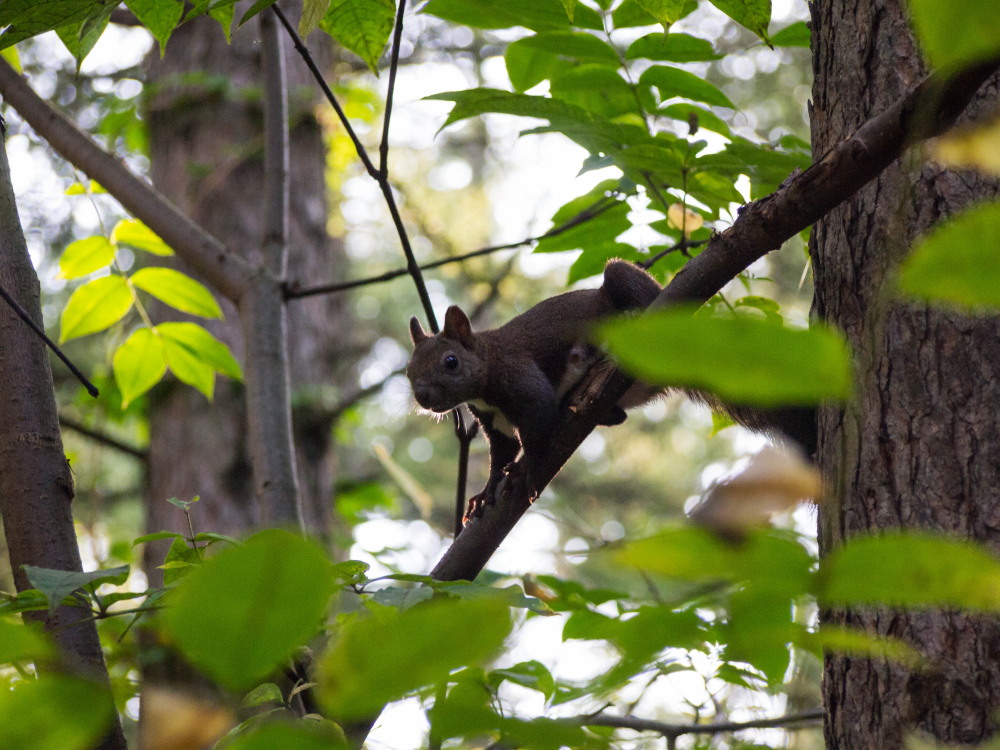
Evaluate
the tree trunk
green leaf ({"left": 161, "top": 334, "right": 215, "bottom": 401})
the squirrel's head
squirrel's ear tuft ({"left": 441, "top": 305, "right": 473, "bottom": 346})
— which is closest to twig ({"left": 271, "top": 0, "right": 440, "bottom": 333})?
green leaf ({"left": 161, "top": 334, "right": 215, "bottom": 401})

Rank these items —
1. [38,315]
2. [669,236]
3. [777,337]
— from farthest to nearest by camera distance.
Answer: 1. [669,236]
2. [38,315]
3. [777,337]

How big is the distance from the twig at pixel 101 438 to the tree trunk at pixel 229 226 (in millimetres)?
134

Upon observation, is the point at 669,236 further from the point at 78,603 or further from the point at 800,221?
the point at 78,603

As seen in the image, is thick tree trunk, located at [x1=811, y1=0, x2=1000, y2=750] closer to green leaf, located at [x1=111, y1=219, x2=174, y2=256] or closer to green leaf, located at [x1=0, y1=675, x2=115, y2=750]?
green leaf, located at [x1=0, y1=675, x2=115, y2=750]

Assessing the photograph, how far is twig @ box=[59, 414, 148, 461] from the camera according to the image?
3.98m

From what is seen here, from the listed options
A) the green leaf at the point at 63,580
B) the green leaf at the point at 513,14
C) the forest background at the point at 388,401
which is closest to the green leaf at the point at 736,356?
the forest background at the point at 388,401

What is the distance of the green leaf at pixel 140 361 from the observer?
2980 millimetres

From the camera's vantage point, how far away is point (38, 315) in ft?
6.88

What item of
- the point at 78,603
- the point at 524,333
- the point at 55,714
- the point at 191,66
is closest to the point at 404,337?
the point at 191,66

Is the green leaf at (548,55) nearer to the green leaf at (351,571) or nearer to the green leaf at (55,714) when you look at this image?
the green leaf at (351,571)

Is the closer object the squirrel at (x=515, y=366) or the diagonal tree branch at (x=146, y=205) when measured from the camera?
the diagonal tree branch at (x=146, y=205)

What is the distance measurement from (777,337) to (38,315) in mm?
2010

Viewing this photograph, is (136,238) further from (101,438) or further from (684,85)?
(684,85)

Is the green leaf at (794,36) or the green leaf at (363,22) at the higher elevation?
the green leaf at (794,36)
